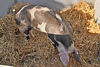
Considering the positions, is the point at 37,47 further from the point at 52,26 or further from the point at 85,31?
the point at 85,31

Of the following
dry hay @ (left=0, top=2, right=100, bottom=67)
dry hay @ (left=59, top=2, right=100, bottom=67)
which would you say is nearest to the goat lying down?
dry hay @ (left=0, top=2, right=100, bottom=67)

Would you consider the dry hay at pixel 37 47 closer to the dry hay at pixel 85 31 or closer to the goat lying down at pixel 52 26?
the dry hay at pixel 85 31

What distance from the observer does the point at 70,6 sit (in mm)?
2869

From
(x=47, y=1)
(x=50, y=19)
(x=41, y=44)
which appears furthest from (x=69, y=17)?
(x=50, y=19)

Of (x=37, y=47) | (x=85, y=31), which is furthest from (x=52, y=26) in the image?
(x=85, y=31)

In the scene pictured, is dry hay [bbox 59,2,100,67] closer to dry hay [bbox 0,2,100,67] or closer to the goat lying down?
dry hay [bbox 0,2,100,67]

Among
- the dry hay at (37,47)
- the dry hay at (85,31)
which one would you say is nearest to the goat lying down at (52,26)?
the dry hay at (37,47)

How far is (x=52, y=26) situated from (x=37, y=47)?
48cm

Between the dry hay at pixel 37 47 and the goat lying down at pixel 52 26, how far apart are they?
0.23m

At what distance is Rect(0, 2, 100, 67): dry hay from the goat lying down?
0.23m

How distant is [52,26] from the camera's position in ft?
6.27

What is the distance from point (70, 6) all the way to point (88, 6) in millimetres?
274

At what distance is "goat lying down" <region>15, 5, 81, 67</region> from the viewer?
6.00 ft

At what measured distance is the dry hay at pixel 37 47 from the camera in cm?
216
